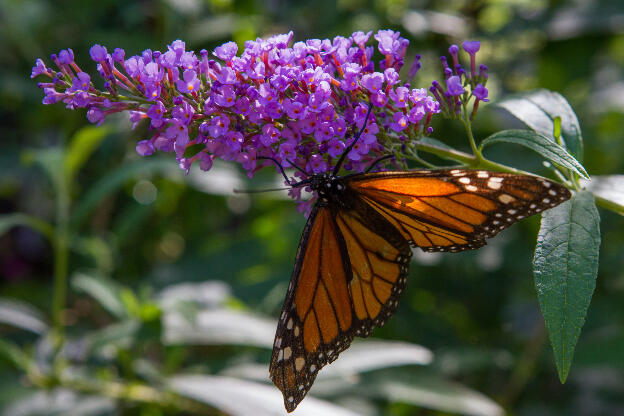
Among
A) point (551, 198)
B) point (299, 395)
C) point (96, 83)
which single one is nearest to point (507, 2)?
point (96, 83)

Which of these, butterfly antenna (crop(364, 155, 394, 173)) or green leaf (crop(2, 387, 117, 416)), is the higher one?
butterfly antenna (crop(364, 155, 394, 173))

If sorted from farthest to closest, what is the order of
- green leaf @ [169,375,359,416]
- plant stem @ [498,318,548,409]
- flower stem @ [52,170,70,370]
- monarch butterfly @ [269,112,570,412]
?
plant stem @ [498,318,548,409], flower stem @ [52,170,70,370], green leaf @ [169,375,359,416], monarch butterfly @ [269,112,570,412]

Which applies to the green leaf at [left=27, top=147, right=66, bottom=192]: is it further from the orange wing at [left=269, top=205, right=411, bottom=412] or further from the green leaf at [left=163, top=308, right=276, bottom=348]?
the orange wing at [left=269, top=205, right=411, bottom=412]

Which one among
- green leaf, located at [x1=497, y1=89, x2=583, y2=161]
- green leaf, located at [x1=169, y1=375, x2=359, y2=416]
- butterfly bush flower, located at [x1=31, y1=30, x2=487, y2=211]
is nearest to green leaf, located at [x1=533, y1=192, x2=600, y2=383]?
green leaf, located at [x1=497, y1=89, x2=583, y2=161]

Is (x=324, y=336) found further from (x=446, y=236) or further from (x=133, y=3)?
(x=133, y=3)

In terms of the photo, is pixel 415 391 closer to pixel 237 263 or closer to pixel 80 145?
pixel 237 263

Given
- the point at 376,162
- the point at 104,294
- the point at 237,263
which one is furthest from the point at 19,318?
the point at 376,162

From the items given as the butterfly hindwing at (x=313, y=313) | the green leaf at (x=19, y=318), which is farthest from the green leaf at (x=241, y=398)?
the green leaf at (x=19, y=318)
